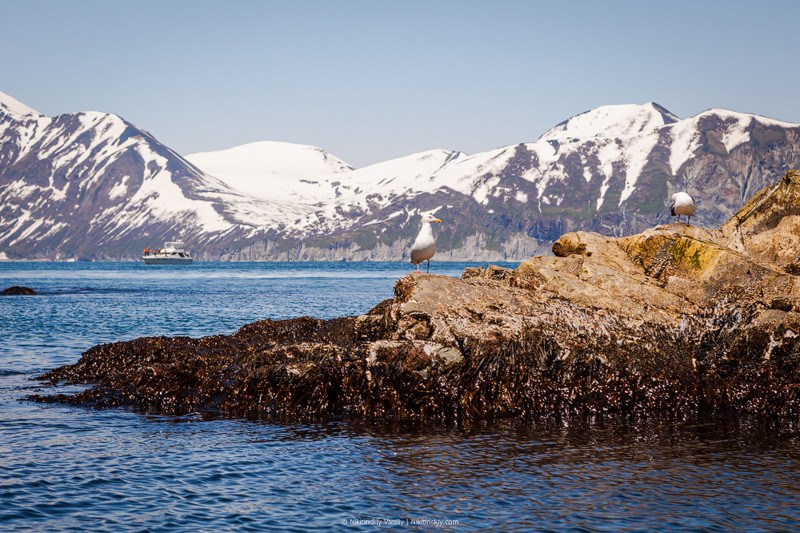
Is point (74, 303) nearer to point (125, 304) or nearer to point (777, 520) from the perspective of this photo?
point (125, 304)

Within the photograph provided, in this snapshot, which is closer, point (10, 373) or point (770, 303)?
point (770, 303)

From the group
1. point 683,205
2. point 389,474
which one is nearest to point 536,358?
point 389,474

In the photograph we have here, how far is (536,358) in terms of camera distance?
1811cm

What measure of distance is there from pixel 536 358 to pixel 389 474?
640cm

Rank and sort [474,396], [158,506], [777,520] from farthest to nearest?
1. [474,396]
2. [158,506]
3. [777,520]

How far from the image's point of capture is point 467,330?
1825 centimetres

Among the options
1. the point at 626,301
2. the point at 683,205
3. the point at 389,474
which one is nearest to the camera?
the point at 389,474

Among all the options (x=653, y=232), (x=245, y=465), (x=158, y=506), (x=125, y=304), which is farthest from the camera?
(x=125, y=304)

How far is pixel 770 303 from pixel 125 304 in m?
55.7

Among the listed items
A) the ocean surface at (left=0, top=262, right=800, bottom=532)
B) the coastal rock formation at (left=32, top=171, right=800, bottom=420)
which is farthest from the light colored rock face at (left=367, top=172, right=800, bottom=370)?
the ocean surface at (left=0, top=262, right=800, bottom=532)

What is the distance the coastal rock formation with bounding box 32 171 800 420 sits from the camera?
701 inches

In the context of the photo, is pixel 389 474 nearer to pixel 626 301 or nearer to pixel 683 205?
pixel 626 301

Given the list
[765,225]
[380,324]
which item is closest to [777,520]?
[380,324]

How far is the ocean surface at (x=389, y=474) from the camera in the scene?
10.8 meters
